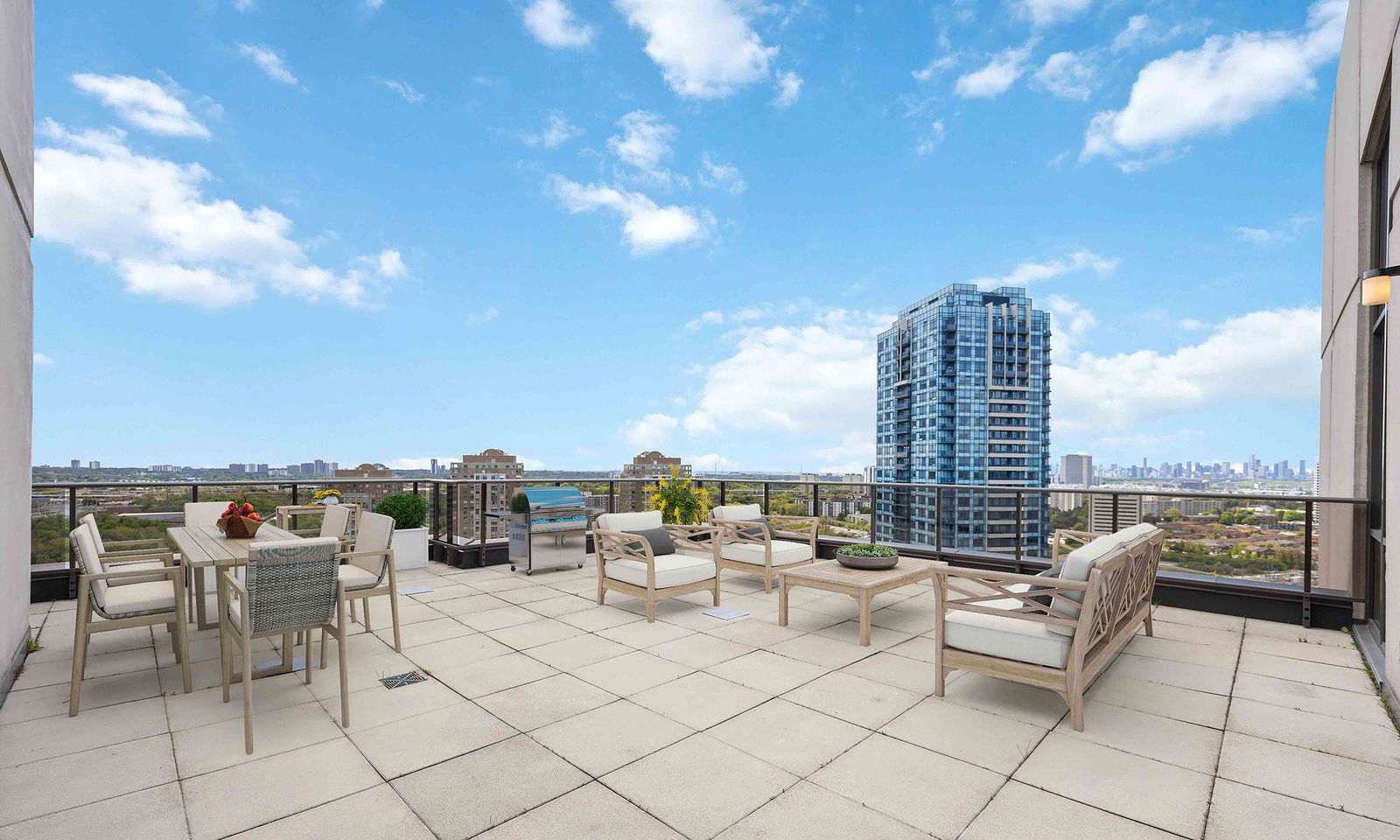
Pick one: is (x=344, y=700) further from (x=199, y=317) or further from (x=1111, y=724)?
(x=199, y=317)

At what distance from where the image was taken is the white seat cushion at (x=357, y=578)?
4125 millimetres

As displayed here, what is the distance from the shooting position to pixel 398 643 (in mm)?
4227

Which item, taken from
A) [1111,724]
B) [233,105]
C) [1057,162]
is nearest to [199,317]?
[233,105]

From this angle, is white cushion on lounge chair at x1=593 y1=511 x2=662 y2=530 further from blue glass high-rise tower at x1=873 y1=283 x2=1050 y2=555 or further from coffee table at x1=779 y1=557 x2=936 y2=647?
blue glass high-rise tower at x1=873 y1=283 x2=1050 y2=555

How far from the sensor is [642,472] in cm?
839

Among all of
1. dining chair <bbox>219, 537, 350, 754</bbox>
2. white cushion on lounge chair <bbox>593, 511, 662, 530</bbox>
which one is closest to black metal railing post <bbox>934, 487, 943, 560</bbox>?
white cushion on lounge chair <bbox>593, 511, 662, 530</bbox>

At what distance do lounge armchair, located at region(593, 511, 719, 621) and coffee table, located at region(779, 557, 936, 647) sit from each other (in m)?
0.89

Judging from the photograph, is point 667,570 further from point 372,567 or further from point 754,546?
point 372,567

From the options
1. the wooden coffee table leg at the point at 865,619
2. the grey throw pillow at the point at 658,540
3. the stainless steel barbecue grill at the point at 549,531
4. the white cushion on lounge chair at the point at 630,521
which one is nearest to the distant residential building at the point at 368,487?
the stainless steel barbecue grill at the point at 549,531

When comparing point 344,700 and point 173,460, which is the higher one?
point 173,460

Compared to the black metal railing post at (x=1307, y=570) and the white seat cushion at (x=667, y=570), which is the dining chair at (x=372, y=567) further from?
the black metal railing post at (x=1307, y=570)

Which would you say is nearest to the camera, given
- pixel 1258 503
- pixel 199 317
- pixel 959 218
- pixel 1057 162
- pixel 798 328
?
pixel 1258 503

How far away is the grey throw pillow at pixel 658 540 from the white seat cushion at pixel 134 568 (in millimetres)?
3284

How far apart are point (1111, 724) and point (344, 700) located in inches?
147
